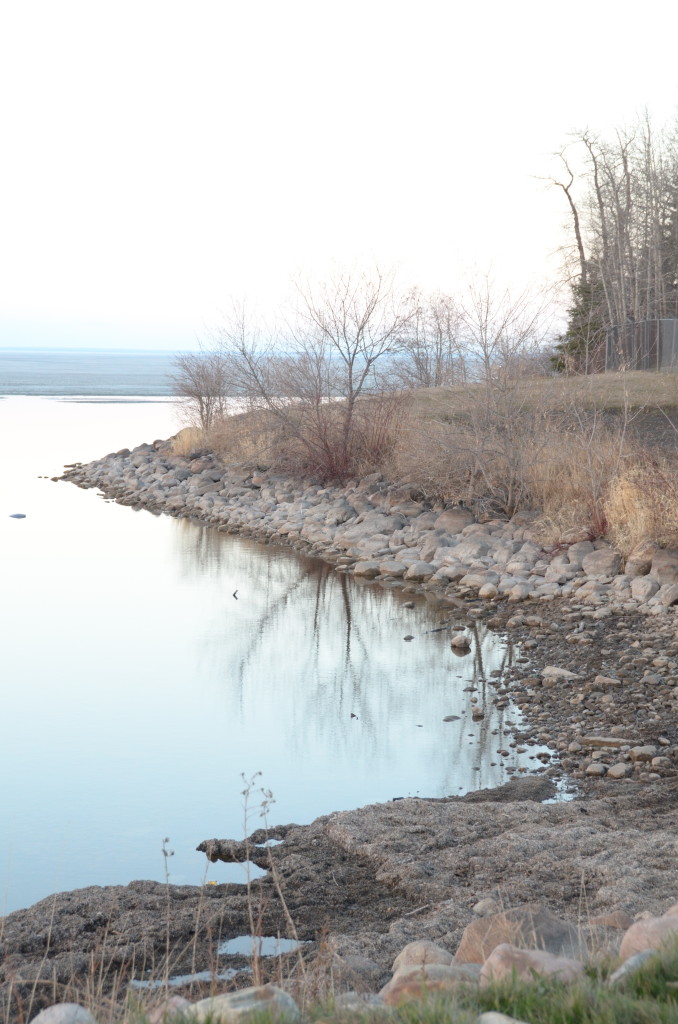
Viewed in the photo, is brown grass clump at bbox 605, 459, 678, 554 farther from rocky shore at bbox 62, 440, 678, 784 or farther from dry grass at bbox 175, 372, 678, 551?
rocky shore at bbox 62, 440, 678, 784

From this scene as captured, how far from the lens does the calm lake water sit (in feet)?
21.6

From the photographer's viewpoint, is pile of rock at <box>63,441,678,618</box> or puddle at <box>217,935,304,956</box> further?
pile of rock at <box>63,441,678,618</box>

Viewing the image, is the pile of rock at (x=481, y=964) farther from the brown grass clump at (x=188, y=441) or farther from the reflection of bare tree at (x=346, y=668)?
the brown grass clump at (x=188, y=441)

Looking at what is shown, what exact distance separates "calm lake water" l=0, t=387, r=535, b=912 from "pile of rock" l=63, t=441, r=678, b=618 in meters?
0.92

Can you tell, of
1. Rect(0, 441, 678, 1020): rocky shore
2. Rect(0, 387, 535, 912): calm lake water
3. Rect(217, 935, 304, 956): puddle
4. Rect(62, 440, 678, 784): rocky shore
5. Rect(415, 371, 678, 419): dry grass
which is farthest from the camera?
Rect(415, 371, 678, 419): dry grass

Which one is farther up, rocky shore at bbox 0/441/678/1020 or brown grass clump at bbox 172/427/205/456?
brown grass clump at bbox 172/427/205/456

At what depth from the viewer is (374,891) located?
5293 millimetres

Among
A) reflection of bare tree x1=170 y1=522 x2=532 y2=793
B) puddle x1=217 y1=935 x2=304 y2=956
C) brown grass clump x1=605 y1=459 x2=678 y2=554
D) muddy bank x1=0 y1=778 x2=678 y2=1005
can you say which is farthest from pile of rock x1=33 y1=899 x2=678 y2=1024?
brown grass clump x1=605 y1=459 x2=678 y2=554

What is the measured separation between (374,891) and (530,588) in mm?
7850

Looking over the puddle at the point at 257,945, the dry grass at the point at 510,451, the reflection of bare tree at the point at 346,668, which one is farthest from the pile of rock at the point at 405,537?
the puddle at the point at 257,945

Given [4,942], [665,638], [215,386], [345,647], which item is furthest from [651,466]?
[215,386]

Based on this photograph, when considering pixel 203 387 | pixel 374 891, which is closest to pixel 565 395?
pixel 374 891

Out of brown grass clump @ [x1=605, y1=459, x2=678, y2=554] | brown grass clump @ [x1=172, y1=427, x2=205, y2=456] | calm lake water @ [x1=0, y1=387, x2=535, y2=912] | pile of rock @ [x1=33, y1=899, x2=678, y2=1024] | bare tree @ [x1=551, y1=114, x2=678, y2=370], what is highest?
bare tree @ [x1=551, y1=114, x2=678, y2=370]

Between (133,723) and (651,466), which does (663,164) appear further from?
(133,723)
